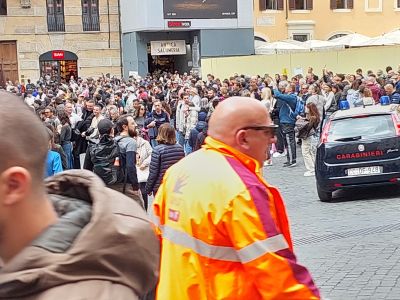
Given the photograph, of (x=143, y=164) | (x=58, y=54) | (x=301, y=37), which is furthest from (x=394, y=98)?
(x=301, y=37)

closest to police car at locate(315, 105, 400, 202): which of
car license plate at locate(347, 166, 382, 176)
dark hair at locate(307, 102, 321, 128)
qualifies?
car license plate at locate(347, 166, 382, 176)

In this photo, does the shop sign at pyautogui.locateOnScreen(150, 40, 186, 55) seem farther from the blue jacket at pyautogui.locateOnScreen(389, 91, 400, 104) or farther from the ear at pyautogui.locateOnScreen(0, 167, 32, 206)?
the ear at pyautogui.locateOnScreen(0, 167, 32, 206)

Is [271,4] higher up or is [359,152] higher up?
[271,4]

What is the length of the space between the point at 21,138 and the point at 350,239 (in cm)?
771

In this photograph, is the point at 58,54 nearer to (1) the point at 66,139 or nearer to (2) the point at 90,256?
(1) the point at 66,139

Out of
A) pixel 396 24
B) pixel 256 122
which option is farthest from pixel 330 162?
pixel 396 24

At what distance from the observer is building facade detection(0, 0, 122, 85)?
145 ft

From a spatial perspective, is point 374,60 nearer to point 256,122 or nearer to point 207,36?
point 207,36

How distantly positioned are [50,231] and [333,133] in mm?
10670

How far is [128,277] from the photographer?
1.77 meters

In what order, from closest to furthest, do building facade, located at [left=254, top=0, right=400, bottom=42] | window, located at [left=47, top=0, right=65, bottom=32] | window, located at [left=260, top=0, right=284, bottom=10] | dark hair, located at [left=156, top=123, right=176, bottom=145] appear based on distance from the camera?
dark hair, located at [left=156, top=123, right=176, bottom=145] < window, located at [left=47, top=0, right=65, bottom=32] < window, located at [left=260, top=0, right=284, bottom=10] < building facade, located at [left=254, top=0, right=400, bottom=42]

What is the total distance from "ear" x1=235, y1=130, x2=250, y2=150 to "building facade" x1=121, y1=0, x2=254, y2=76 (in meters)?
39.9

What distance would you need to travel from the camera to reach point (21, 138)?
1640mm

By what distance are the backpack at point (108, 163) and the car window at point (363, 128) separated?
177 inches
